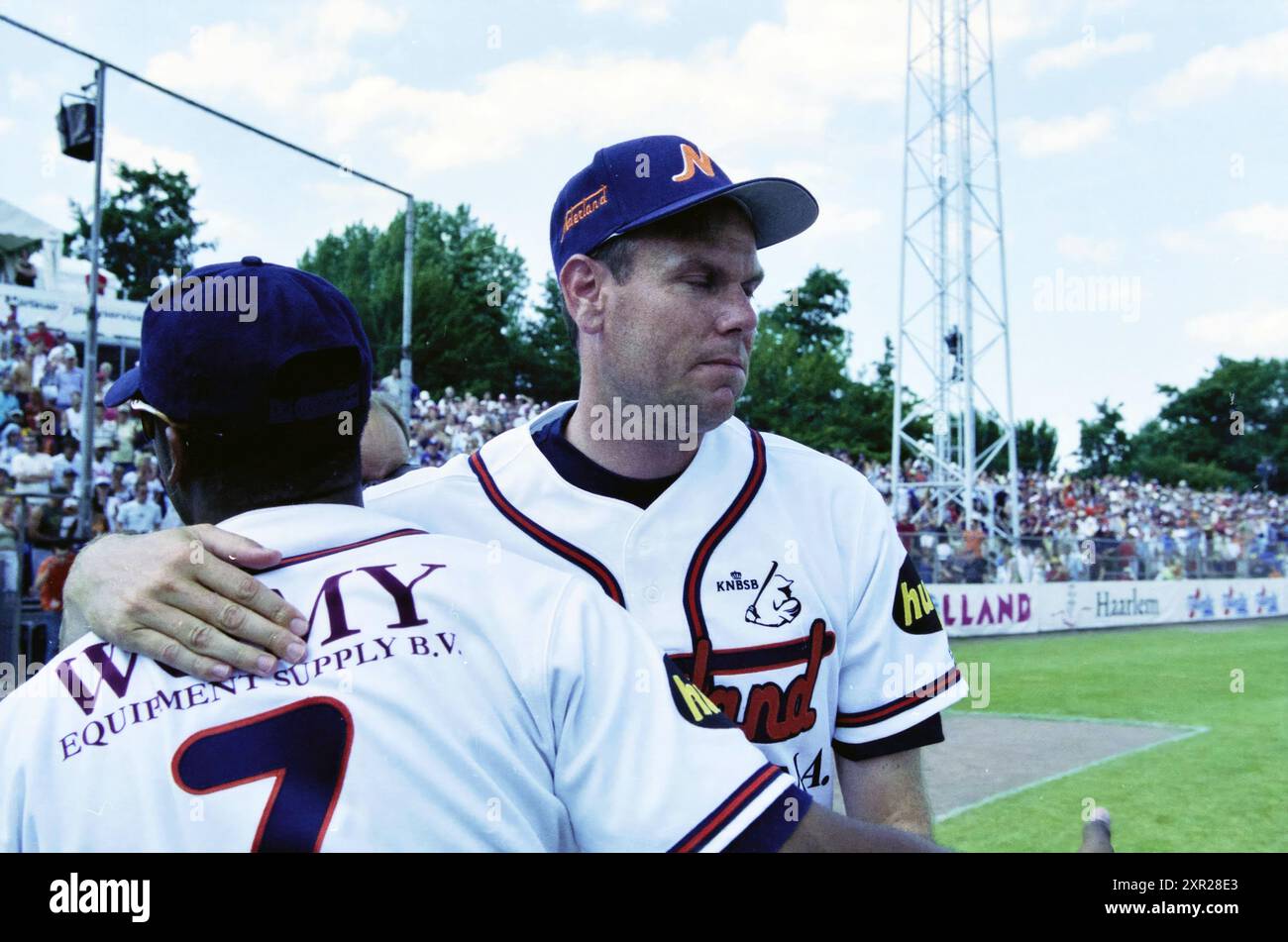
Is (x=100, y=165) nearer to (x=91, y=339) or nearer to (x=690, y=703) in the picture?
(x=91, y=339)

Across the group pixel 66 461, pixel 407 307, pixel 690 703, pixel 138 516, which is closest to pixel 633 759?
pixel 690 703

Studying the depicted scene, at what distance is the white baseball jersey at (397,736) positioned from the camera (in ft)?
4.65

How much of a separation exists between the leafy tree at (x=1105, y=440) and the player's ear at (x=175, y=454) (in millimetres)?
68893

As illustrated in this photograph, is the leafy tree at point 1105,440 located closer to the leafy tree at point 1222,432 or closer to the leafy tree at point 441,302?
the leafy tree at point 1222,432

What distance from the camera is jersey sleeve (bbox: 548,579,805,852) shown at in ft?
4.91

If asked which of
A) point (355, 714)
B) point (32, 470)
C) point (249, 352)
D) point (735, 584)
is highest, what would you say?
point (32, 470)

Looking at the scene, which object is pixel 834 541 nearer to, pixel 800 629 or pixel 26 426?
pixel 800 629

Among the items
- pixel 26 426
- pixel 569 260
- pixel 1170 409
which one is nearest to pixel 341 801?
pixel 569 260

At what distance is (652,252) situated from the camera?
7.98 ft

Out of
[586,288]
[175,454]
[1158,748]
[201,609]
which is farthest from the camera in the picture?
[1158,748]

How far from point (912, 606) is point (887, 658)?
0.48 feet

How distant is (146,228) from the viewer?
113ft

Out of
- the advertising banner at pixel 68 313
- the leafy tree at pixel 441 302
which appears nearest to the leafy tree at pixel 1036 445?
the leafy tree at pixel 441 302
